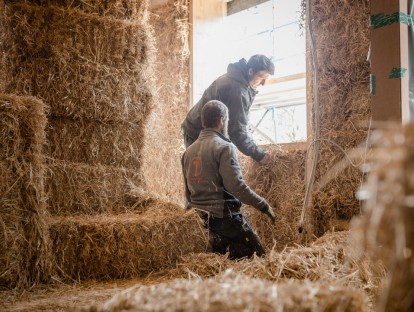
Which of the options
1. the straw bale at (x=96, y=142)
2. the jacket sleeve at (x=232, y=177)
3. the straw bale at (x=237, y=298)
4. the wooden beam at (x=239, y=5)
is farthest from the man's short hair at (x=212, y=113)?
the straw bale at (x=237, y=298)

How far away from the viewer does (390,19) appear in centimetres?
247

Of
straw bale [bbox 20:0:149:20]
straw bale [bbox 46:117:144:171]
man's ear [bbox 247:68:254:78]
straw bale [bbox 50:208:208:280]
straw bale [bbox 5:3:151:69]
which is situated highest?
straw bale [bbox 20:0:149:20]

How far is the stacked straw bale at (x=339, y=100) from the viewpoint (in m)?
3.65

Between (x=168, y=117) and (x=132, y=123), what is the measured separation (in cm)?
101

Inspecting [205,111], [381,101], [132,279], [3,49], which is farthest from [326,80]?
[3,49]

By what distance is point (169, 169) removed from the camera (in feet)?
17.6

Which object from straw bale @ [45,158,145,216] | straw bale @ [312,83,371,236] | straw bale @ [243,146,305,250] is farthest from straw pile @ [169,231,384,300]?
straw bale @ [45,158,145,216]

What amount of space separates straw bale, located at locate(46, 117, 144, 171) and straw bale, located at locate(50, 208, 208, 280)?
2.22 ft

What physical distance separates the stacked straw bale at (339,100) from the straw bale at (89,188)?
59.9 inches

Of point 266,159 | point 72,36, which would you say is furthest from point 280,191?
point 72,36

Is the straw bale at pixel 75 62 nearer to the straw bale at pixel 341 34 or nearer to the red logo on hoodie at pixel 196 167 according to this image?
the red logo on hoodie at pixel 196 167

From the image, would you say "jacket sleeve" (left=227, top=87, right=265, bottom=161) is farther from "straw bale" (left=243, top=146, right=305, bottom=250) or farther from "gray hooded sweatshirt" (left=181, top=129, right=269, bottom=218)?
"gray hooded sweatshirt" (left=181, top=129, right=269, bottom=218)

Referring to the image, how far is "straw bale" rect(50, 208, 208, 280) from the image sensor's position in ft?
11.0

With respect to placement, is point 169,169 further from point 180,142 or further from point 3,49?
point 3,49
